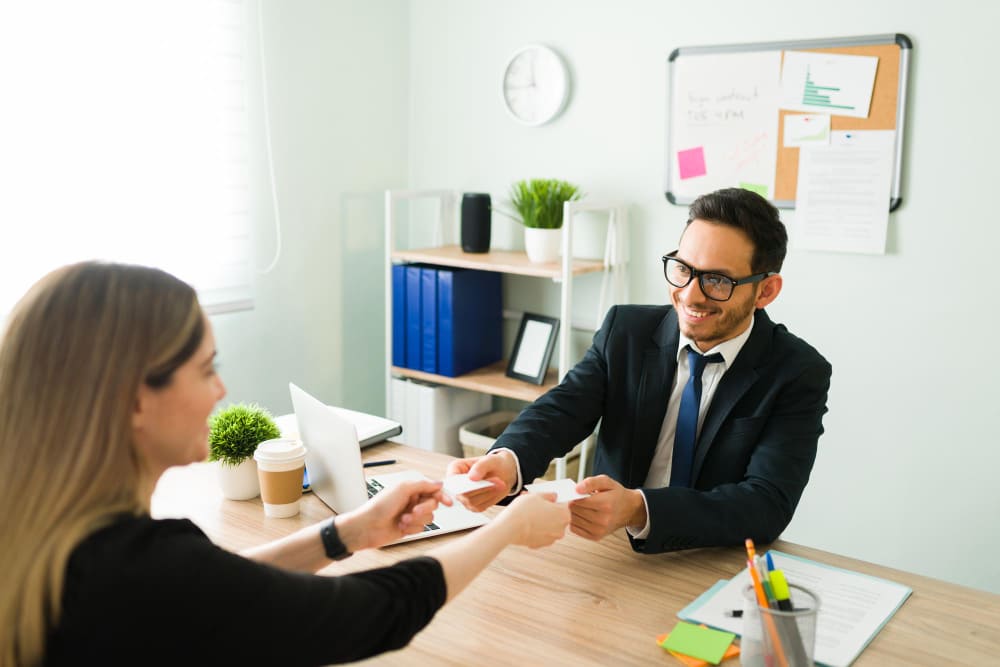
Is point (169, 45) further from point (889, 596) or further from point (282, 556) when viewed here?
point (889, 596)

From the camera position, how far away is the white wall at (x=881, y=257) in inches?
97.8

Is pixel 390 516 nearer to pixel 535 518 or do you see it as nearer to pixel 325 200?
pixel 535 518

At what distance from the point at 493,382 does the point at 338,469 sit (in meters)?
1.55

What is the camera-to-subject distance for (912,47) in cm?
250

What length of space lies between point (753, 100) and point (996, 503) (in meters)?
1.38

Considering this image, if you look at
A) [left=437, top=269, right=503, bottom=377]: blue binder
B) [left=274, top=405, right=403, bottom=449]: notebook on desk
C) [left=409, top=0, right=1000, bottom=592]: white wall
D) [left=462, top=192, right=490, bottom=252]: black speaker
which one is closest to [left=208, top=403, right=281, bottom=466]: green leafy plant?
[left=274, top=405, right=403, bottom=449]: notebook on desk

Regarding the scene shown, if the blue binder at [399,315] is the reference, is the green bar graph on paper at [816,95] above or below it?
above

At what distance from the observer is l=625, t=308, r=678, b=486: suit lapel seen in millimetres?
1847

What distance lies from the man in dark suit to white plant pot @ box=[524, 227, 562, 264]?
1033mm

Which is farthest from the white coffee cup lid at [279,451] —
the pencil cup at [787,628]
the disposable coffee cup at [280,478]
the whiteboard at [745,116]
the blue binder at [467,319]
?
the whiteboard at [745,116]

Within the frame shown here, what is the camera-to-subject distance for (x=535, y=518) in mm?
1278

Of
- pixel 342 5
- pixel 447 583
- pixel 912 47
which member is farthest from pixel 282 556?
pixel 342 5

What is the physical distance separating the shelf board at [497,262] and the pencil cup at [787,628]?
1825 mm

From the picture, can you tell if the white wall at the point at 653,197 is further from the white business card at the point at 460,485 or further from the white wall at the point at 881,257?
the white business card at the point at 460,485
